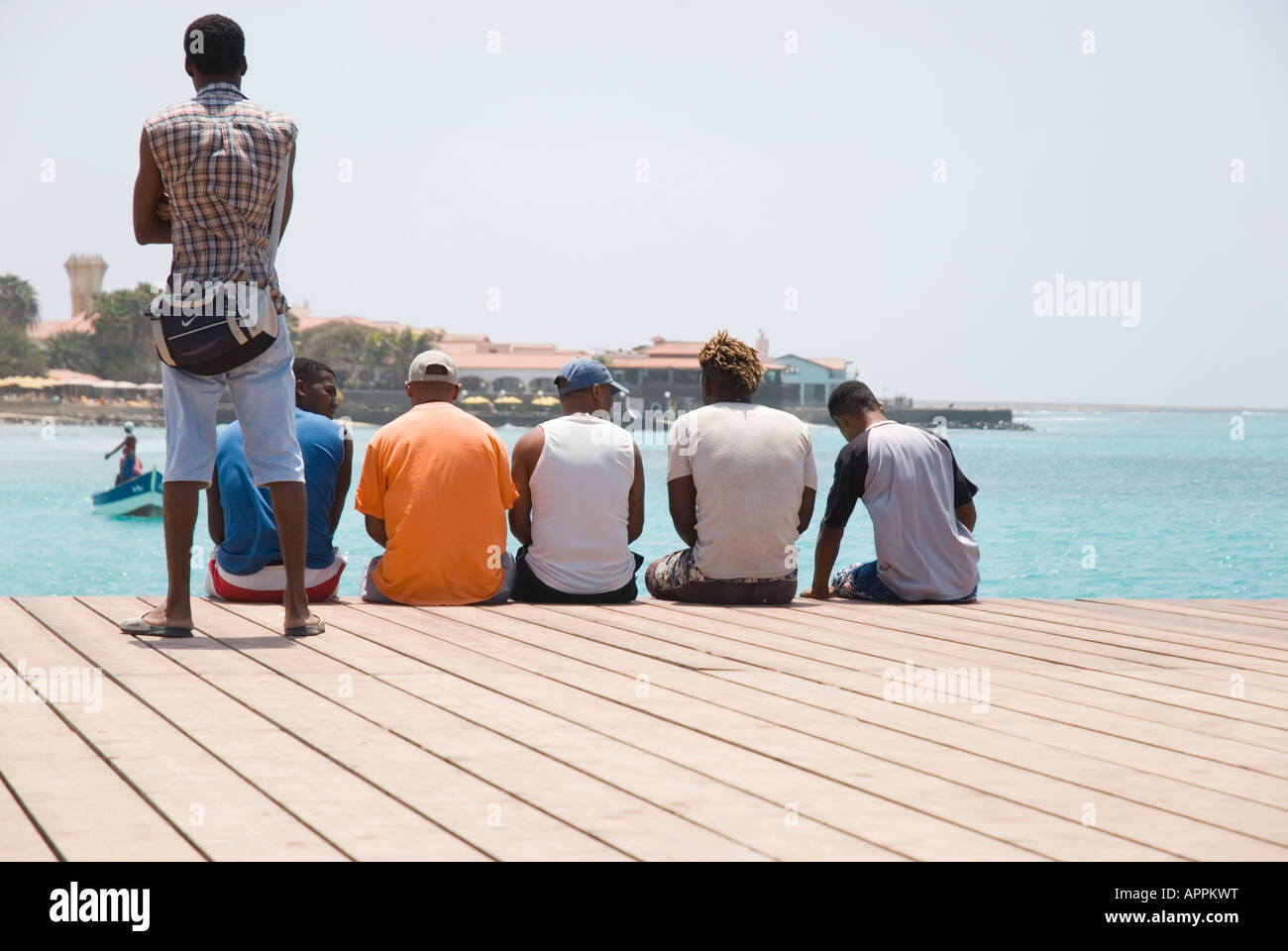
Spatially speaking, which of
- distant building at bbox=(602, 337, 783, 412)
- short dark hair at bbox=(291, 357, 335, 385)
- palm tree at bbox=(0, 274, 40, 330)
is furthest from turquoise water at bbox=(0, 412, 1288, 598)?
palm tree at bbox=(0, 274, 40, 330)

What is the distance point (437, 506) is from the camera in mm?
4941

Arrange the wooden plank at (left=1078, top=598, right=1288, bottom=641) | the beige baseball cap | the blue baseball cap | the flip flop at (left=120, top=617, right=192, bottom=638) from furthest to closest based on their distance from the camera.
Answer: the blue baseball cap
the beige baseball cap
the wooden plank at (left=1078, top=598, right=1288, bottom=641)
the flip flop at (left=120, top=617, right=192, bottom=638)

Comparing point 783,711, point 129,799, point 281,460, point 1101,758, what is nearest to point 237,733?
point 129,799

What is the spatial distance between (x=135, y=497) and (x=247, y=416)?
24.1 metres

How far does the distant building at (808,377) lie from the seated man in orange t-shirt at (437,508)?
341 feet

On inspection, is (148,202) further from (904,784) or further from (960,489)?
(960,489)

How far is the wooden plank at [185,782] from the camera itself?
2029mm

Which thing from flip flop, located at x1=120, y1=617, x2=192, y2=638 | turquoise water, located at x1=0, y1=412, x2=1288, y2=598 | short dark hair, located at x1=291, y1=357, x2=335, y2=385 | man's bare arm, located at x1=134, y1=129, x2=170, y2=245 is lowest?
turquoise water, located at x1=0, y1=412, x2=1288, y2=598

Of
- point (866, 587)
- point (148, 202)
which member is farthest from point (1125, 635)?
point (148, 202)

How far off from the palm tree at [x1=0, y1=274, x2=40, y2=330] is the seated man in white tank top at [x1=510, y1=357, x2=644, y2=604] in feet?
390

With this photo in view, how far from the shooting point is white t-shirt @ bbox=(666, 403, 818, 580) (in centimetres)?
513

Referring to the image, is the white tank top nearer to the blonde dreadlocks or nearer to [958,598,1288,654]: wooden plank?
the blonde dreadlocks

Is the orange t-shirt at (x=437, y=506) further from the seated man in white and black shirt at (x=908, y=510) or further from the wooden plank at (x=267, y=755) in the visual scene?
the seated man in white and black shirt at (x=908, y=510)

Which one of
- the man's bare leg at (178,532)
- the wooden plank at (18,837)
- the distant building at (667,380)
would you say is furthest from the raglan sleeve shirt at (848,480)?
the distant building at (667,380)
